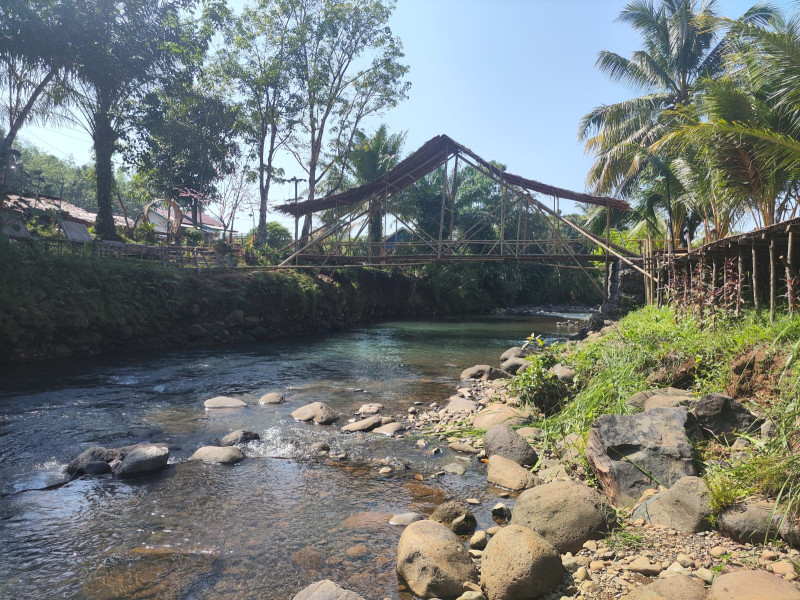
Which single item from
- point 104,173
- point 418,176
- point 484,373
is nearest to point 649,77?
point 418,176

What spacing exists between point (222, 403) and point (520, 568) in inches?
263

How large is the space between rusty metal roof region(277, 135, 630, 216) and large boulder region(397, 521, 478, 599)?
47.5ft

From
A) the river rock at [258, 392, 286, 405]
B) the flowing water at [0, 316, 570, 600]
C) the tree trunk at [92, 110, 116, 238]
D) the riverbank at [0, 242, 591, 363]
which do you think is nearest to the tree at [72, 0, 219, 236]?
the tree trunk at [92, 110, 116, 238]

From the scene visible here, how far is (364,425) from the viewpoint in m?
7.49

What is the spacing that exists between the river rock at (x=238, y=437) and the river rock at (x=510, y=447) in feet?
10.4

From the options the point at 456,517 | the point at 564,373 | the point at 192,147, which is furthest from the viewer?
the point at 192,147

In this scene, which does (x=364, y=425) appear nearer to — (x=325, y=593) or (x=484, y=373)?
(x=325, y=593)

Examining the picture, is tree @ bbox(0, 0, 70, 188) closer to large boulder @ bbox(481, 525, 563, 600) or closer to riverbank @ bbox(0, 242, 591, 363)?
riverbank @ bbox(0, 242, 591, 363)

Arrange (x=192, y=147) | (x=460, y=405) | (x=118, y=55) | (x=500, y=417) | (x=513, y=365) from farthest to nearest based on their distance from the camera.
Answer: (x=192, y=147)
(x=118, y=55)
(x=513, y=365)
(x=460, y=405)
(x=500, y=417)

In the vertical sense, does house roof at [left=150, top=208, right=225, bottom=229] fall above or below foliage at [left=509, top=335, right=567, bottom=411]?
above

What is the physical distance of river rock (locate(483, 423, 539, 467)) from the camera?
19.2ft

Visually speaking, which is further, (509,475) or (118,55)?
(118,55)

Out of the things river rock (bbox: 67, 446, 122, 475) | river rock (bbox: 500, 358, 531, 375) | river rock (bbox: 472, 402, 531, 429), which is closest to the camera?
river rock (bbox: 67, 446, 122, 475)

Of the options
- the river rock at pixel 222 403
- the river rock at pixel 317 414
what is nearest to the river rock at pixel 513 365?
the river rock at pixel 317 414
